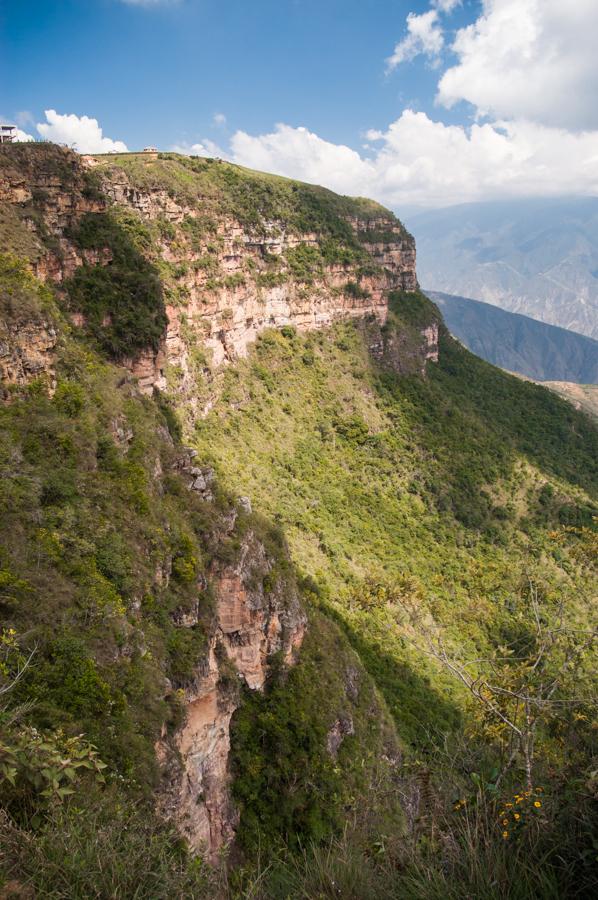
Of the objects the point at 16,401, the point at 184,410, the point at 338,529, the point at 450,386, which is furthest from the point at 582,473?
the point at 16,401

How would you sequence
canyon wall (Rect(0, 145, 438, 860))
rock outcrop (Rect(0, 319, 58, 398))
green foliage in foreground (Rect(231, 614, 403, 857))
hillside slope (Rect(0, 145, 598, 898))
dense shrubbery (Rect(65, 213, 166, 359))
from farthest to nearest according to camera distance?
dense shrubbery (Rect(65, 213, 166, 359))
green foliage in foreground (Rect(231, 614, 403, 857))
rock outcrop (Rect(0, 319, 58, 398))
canyon wall (Rect(0, 145, 438, 860))
hillside slope (Rect(0, 145, 598, 898))

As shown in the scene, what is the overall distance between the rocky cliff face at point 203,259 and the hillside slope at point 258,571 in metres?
0.29

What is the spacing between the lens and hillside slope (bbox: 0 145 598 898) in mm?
7199

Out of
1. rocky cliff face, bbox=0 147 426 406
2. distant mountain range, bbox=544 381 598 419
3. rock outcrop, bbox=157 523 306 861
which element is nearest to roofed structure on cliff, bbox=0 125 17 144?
rocky cliff face, bbox=0 147 426 406

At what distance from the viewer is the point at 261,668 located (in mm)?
22500

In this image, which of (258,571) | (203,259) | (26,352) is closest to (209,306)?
(203,259)

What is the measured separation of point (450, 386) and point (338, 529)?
1339 inches

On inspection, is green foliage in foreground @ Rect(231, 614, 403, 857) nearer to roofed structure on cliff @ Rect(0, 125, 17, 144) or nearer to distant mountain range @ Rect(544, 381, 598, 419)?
roofed structure on cliff @ Rect(0, 125, 17, 144)

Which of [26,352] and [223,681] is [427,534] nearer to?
[223,681]

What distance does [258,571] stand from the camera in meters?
22.8

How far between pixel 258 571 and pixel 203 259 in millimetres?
35063

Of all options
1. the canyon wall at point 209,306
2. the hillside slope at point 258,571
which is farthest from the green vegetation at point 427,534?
the canyon wall at point 209,306

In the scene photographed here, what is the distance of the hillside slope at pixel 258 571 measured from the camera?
720 centimetres

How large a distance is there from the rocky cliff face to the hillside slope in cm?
29
